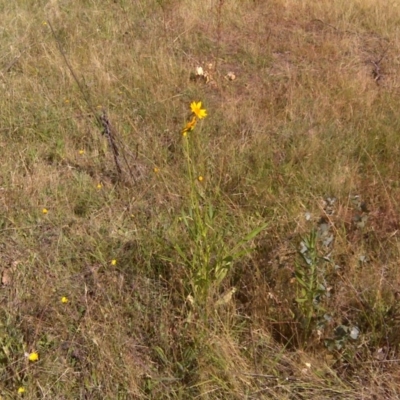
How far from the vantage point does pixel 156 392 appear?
191cm

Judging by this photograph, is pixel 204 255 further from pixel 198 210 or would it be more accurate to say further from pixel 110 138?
pixel 110 138

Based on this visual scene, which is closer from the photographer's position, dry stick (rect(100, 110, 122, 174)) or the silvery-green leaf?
the silvery-green leaf

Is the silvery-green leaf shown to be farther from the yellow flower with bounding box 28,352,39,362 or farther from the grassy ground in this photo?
the yellow flower with bounding box 28,352,39,362

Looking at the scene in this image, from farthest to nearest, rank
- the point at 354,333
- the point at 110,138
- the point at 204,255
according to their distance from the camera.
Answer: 1. the point at 110,138
2. the point at 204,255
3. the point at 354,333

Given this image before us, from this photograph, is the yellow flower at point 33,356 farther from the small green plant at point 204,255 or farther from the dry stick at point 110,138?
the dry stick at point 110,138

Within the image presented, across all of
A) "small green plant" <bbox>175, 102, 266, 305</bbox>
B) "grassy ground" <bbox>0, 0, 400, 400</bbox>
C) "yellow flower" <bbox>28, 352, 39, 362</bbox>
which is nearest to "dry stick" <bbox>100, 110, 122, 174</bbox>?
"grassy ground" <bbox>0, 0, 400, 400</bbox>

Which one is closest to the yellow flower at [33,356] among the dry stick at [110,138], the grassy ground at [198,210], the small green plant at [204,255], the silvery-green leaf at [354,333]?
the grassy ground at [198,210]

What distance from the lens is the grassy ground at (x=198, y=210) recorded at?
6.48 feet

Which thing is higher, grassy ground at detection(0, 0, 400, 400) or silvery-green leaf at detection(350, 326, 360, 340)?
silvery-green leaf at detection(350, 326, 360, 340)

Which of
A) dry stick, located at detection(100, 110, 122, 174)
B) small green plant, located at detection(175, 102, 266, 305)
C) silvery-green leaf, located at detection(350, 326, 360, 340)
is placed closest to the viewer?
silvery-green leaf, located at detection(350, 326, 360, 340)

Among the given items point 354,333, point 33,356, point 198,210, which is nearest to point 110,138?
point 198,210

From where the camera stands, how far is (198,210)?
2.16 m

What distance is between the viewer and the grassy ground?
6.48 ft

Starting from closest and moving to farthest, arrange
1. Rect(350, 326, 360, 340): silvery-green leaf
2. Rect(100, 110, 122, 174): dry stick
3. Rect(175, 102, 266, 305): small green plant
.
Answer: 1. Rect(350, 326, 360, 340): silvery-green leaf
2. Rect(175, 102, 266, 305): small green plant
3. Rect(100, 110, 122, 174): dry stick
